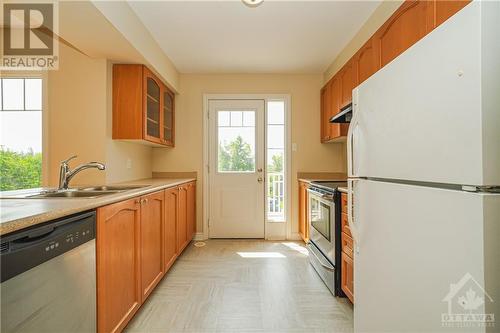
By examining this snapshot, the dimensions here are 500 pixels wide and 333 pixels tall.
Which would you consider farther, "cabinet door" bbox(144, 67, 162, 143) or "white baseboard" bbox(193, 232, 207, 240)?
"white baseboard" bbox(193, 232, 207, 240)

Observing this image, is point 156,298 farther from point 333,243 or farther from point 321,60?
point 321,60

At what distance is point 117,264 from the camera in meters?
1.50

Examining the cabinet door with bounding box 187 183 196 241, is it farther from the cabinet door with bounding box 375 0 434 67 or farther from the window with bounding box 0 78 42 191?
the cabinet door with bounding box 375 0 434 67

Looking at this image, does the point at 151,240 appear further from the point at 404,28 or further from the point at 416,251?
the point at 404,28

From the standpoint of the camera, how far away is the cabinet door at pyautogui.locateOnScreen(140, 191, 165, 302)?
6.22ft

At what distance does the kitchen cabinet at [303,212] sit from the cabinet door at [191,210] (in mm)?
1498

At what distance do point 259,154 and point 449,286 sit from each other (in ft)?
10.3

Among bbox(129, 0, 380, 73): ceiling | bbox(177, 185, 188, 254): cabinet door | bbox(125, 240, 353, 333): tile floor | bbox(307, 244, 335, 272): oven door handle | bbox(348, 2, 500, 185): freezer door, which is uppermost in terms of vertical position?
bbox(129, 0, 380, 73): ceiling

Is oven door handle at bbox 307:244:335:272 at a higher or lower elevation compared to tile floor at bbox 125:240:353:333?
higher

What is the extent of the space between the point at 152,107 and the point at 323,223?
2193mm

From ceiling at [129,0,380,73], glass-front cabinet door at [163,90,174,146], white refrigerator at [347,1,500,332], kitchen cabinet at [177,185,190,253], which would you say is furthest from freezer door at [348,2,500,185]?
glass-front cabinet door at [163,90,174,146]

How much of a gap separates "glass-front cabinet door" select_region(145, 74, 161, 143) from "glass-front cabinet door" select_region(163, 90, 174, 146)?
0.23m

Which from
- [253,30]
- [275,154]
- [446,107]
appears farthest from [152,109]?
[446,107]

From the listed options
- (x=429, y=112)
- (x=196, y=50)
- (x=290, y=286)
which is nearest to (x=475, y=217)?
(x=429, y=112)
